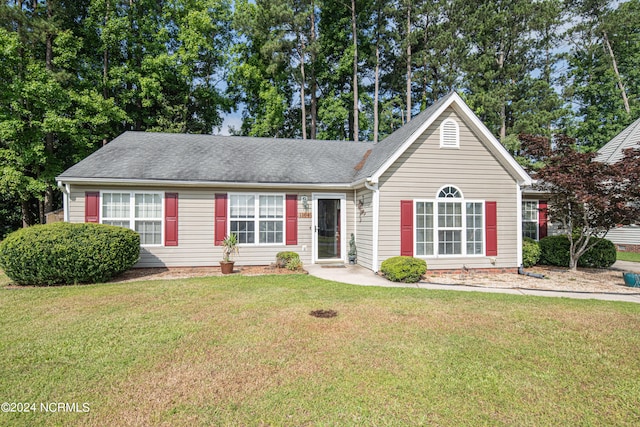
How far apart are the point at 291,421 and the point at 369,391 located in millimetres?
878

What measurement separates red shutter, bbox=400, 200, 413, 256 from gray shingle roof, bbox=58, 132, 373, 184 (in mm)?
2580

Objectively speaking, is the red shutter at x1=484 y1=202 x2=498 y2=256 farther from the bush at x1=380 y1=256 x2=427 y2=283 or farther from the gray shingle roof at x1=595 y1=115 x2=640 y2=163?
the gray shingle roof at x1=595 y1=115 x2=640 y2=163

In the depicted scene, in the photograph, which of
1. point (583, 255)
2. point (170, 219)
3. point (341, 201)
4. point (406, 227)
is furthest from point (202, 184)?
point (583, 255)

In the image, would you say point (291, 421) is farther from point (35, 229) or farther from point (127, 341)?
point (35, 229)

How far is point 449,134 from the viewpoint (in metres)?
10.0

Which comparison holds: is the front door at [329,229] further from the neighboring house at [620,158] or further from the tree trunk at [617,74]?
the tree trunk at [617,74]

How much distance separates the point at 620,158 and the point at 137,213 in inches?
826

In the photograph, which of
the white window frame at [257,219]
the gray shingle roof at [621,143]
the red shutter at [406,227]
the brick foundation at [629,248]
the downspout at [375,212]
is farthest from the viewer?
the gray shingle roof at [621,143]

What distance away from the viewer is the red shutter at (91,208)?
10000 millimetres

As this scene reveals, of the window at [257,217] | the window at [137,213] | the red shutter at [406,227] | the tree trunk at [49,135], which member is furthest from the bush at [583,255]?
the tree trunk at [49,135]

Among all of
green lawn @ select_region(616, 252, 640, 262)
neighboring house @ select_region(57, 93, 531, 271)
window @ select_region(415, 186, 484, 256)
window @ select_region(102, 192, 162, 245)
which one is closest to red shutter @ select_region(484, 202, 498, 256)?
neighboring house @ select_region(57, 93, 531, 271)

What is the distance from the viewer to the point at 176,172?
10688 mm

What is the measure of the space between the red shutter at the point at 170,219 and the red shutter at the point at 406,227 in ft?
23.3

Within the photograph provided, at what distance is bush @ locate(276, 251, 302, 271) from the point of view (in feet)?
33.8
